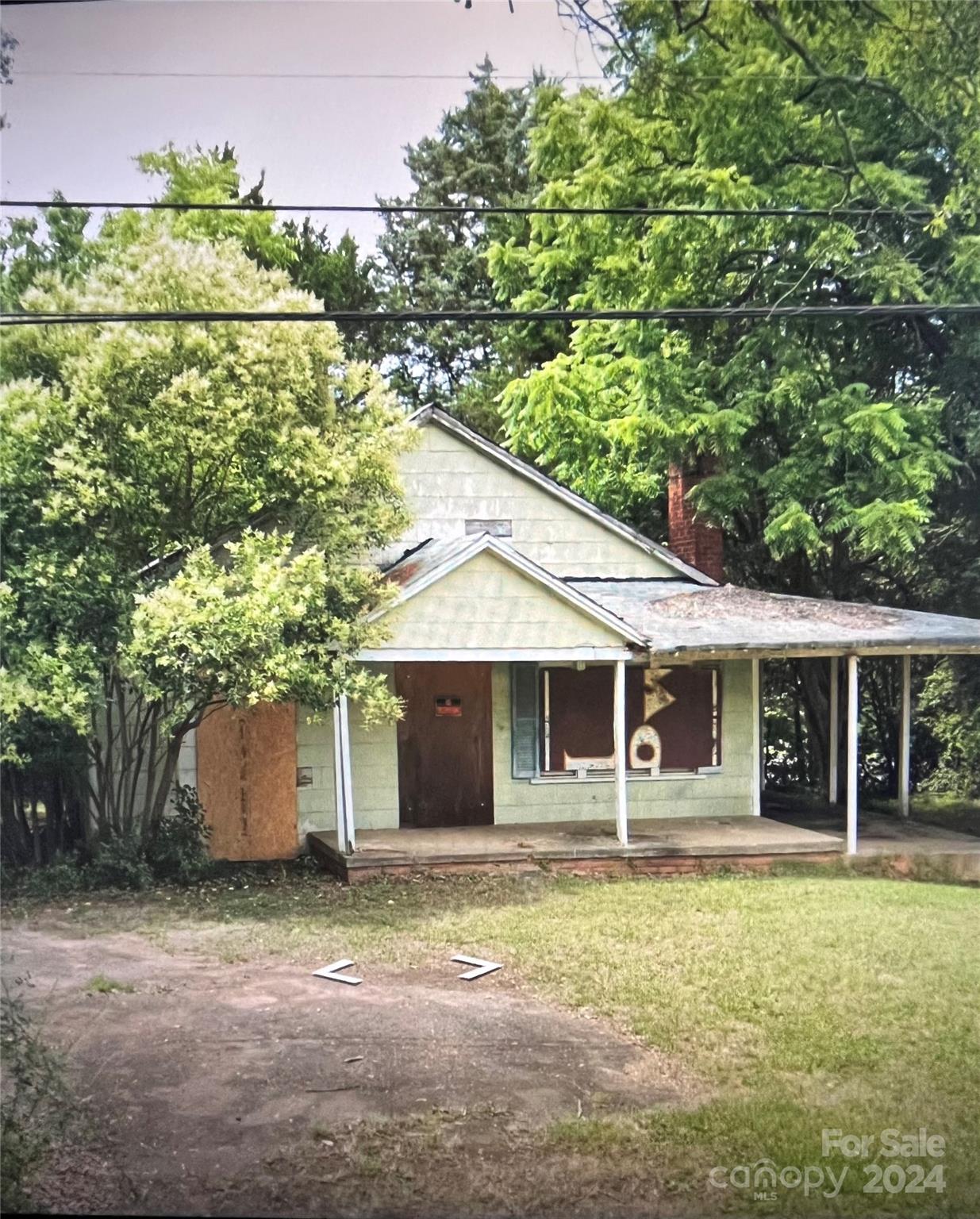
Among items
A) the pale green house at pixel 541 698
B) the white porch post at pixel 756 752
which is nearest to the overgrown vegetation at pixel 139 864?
the pale green house at pixel 541 698

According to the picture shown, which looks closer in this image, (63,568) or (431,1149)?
(431,1149)

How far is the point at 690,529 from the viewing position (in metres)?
3.42

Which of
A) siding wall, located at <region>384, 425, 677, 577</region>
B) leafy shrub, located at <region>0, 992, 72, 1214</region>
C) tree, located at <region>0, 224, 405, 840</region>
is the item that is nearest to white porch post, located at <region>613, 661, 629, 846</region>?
siding wall, located at <region>384, 425, 677, 577</region>

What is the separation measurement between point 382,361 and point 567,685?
2439 millimetres

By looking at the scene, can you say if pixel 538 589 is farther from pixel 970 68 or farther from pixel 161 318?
pixel 970 68

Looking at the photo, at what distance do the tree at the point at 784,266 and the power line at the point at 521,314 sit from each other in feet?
0.16

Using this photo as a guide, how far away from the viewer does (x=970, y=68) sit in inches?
117

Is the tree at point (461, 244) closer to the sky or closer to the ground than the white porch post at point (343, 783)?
closer to the sky

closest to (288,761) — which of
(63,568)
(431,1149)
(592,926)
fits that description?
(63,568)

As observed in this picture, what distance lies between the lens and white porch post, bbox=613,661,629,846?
4176mm

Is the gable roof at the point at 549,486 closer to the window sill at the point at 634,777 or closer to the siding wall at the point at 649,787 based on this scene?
the siding wall at the point at 649,787

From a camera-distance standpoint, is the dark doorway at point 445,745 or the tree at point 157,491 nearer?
the tree at point 157,491

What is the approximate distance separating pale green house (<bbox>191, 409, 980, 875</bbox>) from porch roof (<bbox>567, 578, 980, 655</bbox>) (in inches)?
0.4

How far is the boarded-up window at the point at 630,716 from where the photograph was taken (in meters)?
4.86
